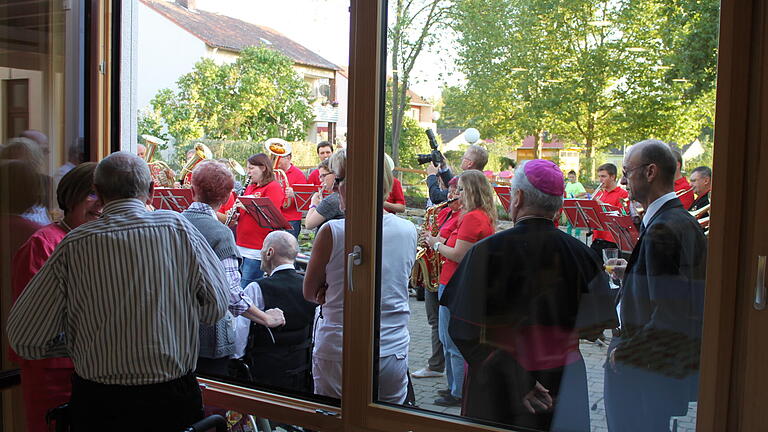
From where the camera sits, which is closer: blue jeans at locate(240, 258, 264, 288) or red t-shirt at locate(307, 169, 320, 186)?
blue jeans at locate(240, 258, 264, 288)

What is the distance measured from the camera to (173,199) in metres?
3.96

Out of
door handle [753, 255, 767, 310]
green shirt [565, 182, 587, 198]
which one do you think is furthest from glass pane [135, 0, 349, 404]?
door handle [753, 255, 767, 310]

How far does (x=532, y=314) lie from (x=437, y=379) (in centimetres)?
46

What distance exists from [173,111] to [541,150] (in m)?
2.42

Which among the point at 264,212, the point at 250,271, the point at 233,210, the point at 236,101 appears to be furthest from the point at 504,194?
the point at 233,210

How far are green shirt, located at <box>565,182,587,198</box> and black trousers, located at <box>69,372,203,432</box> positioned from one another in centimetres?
142

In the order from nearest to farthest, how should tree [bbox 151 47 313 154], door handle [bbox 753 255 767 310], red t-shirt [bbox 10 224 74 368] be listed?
door handle [bbox 753 255 767 310] → red t-shirt [bbox 10 224 74 368] → tree [bbox 151 47 313 154]

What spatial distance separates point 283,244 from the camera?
3.34 meters

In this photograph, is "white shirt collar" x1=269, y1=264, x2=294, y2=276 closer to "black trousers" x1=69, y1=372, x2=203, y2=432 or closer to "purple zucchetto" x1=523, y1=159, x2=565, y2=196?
"black trousers" x1=69, y1=372, x2=203, y2=432

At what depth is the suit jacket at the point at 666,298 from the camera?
213 cm

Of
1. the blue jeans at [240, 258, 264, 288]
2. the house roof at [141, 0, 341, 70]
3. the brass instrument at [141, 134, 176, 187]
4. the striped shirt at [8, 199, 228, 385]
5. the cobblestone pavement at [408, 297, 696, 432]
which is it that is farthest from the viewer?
the blue jeans at [240, 258, 264, 288]

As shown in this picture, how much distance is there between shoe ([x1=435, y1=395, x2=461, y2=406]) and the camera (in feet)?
8.35

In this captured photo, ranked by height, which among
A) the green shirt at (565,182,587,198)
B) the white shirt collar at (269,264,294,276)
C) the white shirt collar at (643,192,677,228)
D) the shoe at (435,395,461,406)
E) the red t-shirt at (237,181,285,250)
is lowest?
the shoe at (435,395,461,406)

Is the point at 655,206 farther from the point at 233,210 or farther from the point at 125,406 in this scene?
the point at 233,210
